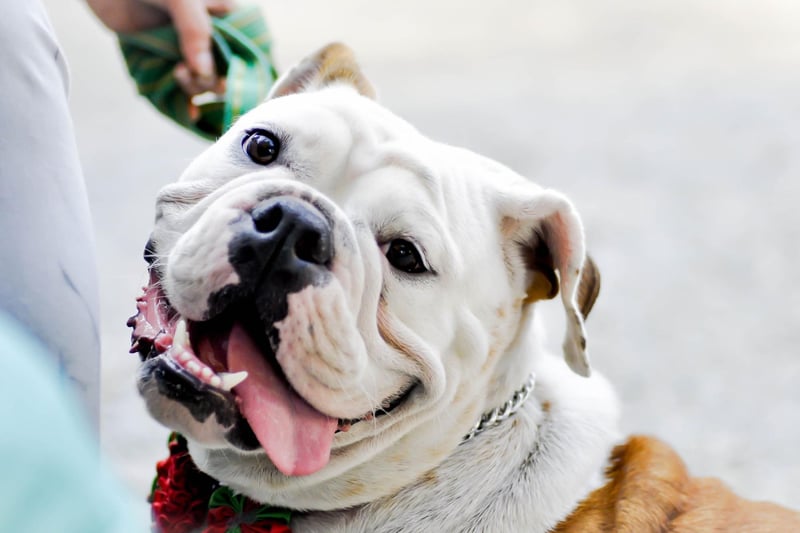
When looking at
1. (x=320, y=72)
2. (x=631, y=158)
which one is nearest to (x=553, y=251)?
(x=320, y=72)

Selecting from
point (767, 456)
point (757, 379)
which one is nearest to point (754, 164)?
point (757, 379)

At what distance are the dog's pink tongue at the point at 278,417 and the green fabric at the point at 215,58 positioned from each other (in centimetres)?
106

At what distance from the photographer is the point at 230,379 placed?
1.36 metres

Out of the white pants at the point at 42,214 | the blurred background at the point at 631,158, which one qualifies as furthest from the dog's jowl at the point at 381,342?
the blurred background at the point at 631,158

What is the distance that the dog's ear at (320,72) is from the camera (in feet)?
6.50

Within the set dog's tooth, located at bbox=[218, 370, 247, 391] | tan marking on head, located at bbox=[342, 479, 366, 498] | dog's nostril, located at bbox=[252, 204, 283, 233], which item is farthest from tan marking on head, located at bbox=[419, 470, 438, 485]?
dog's nostril, located at bbox=[252, 204, 283, 233]

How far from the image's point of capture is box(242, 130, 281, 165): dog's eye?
161cm

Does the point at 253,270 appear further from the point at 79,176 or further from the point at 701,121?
the point at 701,121

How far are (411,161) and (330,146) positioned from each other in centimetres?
14

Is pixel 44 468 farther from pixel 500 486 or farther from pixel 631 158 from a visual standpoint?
pixel 631 158

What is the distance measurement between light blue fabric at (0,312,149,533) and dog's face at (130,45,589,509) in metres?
0.56

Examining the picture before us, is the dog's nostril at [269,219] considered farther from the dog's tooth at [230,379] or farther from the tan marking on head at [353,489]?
the tan marking on head at [353,489]

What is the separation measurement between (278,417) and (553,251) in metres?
0.62

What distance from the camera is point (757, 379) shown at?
3494 mm
